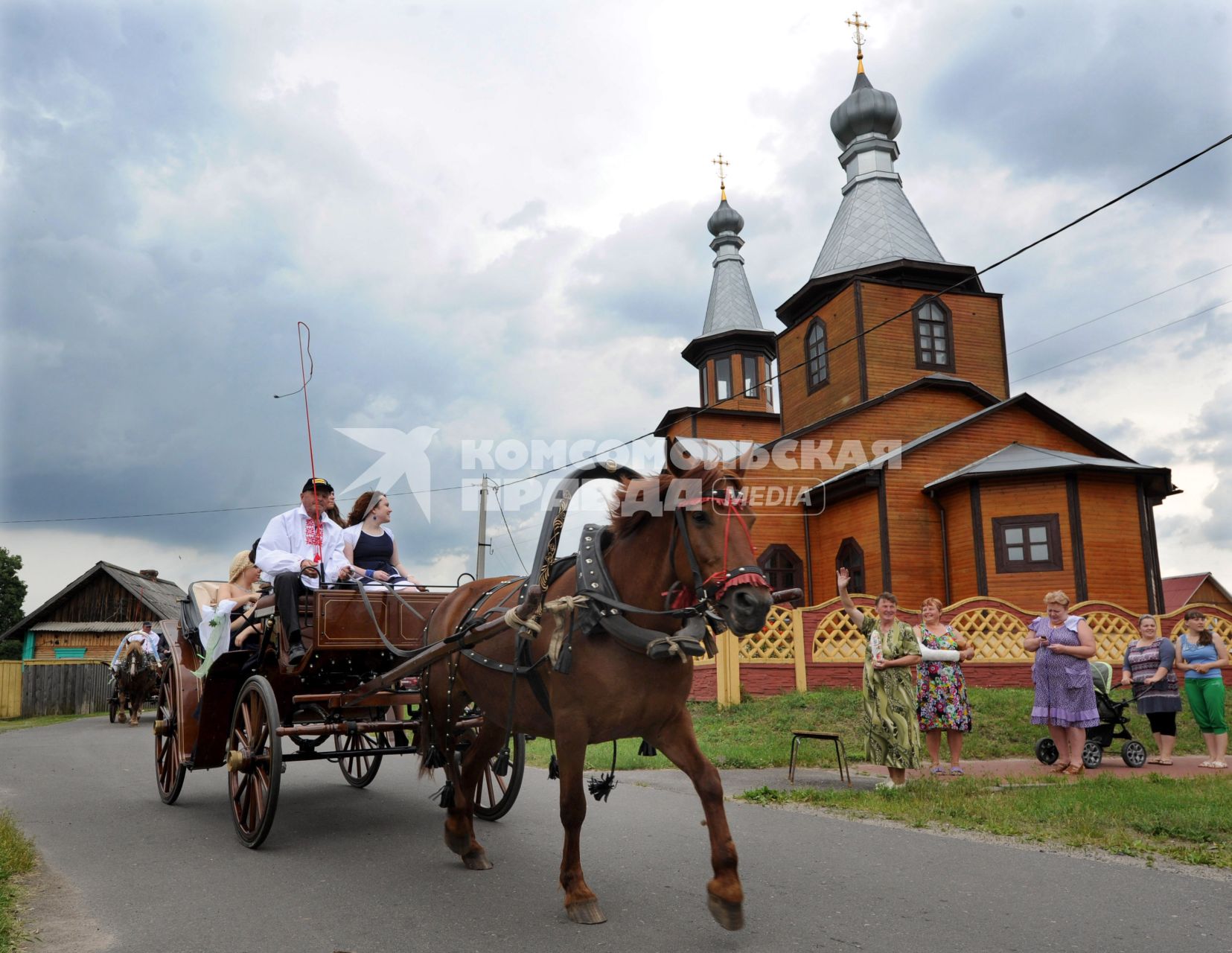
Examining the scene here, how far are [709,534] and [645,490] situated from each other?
0.56m

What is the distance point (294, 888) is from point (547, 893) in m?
1.51

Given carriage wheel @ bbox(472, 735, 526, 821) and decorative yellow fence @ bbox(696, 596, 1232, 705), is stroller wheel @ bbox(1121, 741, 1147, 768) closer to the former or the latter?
decorative yellow fence @ bbox(696, 596, 1232, 705)

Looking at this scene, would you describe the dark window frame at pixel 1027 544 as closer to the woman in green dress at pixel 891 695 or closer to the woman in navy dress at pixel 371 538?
the woman in green dress at pixel 891 695

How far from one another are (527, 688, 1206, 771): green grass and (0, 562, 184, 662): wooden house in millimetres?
30538

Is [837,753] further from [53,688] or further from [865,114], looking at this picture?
[865,114]

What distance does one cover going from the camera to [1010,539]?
2283cm

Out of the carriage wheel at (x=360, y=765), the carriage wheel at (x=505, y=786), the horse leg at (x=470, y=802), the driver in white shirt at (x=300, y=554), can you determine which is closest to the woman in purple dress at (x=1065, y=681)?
the carriage wheel at (x=505, y=786)

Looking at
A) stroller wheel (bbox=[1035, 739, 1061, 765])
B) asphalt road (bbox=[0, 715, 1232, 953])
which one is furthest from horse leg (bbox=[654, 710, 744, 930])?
stroller wheel (bbox=[1035, 739, 1061, 765])

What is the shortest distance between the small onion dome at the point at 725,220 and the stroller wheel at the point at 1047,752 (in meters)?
38.3

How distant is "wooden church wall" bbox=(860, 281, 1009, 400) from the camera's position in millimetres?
28031

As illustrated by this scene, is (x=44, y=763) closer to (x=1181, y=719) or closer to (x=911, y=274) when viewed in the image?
(x=1181, y=719)

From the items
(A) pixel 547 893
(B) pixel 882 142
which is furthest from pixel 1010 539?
(A) pixel 547 893

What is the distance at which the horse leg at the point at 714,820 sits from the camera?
4426mm

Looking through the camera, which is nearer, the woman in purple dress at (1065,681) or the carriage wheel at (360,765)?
the carriage wheel at (360,765)
